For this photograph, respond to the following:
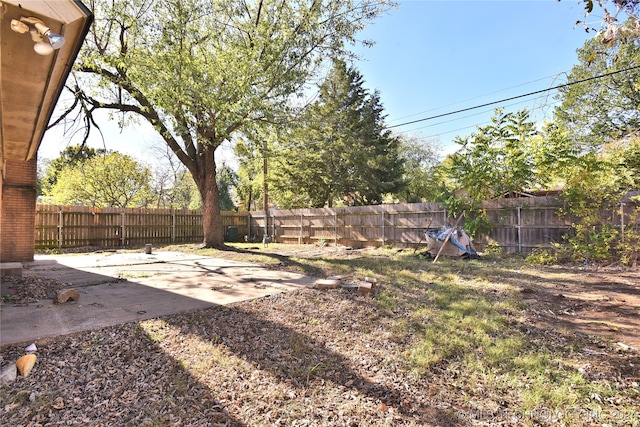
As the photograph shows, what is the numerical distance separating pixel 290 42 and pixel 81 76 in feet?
19.9

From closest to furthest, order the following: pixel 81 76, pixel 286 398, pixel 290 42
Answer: pixel 286 398 < pixel 290 42 < pixel 81 76

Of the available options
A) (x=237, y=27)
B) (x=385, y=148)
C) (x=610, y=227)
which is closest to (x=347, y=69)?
(x=385, y=148)

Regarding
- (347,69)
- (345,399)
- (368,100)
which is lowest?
(345,399)

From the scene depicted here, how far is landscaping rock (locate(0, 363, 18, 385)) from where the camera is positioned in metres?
2.33

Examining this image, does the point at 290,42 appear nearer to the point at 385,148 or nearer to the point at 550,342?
the point at 550,342

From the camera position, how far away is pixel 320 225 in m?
13.8

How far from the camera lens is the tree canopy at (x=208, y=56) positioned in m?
7.11

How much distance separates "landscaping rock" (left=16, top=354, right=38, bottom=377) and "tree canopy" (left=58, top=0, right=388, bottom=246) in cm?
559

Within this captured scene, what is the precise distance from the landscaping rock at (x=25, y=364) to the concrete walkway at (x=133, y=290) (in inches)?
16.0

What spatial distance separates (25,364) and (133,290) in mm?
2659

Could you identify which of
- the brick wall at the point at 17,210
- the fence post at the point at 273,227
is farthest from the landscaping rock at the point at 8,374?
the fence post at the point at 273,227

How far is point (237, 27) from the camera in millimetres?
8648

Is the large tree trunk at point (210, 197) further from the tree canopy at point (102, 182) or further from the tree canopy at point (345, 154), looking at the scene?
the tree canopy at point (102, 182)

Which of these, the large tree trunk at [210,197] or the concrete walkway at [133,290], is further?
the large tree trunk at [210,197]
